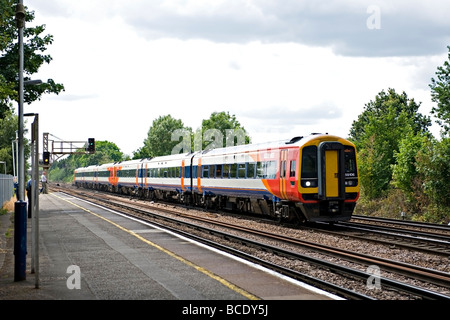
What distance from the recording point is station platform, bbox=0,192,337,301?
27.0ft

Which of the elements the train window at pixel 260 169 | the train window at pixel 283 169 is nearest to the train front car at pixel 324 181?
the train window at pixel 283 169

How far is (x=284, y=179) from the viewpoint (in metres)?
19.0

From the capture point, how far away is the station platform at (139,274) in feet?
27.0

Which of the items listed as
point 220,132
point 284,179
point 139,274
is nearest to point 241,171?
point 284,179

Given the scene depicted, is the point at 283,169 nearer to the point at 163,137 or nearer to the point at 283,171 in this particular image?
the point at 283,171

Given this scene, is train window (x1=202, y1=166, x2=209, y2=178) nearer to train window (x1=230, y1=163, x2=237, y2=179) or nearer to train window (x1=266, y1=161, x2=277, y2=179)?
train window (x1=230, y1=163, x2=237, y2=179)

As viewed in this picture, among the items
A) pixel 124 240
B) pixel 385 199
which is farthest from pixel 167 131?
pixel 124 240

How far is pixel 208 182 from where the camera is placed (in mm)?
27828

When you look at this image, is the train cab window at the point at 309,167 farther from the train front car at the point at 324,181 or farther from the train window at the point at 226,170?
the train window at the point at 226,170

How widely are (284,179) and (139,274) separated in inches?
392

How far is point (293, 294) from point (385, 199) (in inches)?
1008

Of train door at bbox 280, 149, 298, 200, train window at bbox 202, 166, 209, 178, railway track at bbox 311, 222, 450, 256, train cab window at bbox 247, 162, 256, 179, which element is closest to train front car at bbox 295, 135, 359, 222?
train door at bbox 280, 149, 298, 200

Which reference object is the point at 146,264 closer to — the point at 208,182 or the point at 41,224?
the point at 41,224

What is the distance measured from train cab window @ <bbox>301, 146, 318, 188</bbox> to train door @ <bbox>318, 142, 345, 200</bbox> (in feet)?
0.59
